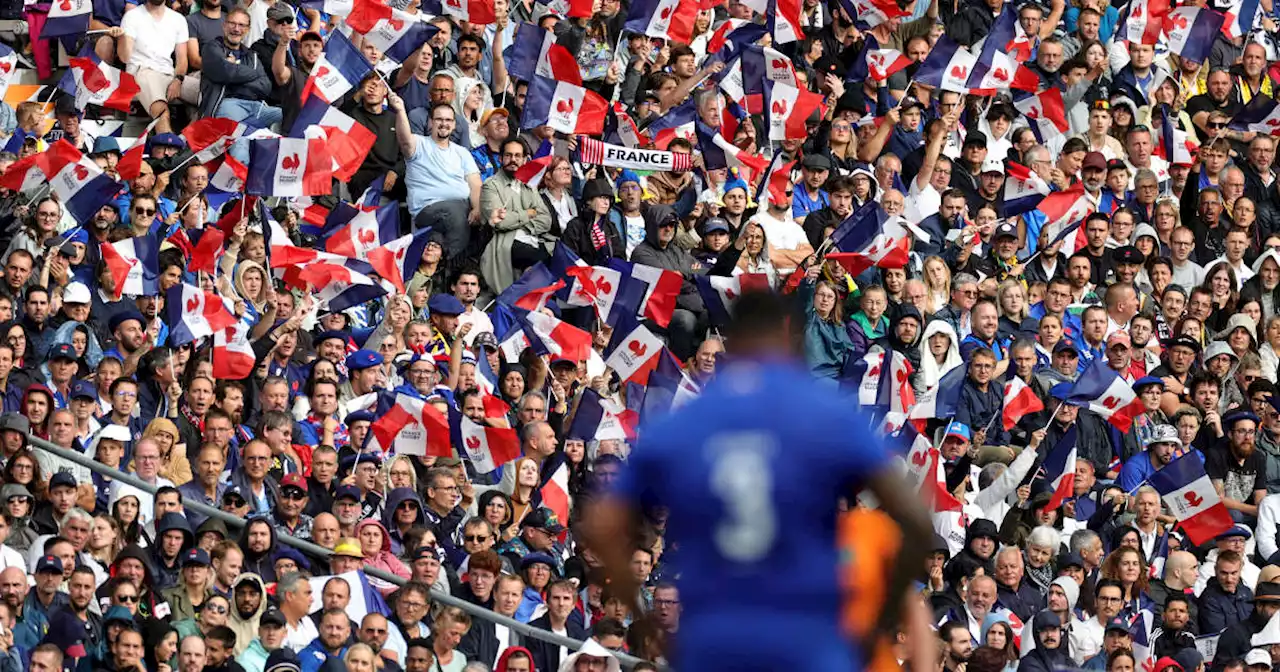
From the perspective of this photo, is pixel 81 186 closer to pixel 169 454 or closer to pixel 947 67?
pixel 169 454

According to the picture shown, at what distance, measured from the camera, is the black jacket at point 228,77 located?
1923cm

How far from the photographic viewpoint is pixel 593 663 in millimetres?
14750

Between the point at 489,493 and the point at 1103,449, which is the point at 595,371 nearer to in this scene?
the point at 489,493

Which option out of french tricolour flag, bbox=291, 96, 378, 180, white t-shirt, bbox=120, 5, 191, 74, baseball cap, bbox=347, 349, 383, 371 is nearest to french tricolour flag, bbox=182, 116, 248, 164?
french tricolour flag, bbox=291, 96, 378, 180

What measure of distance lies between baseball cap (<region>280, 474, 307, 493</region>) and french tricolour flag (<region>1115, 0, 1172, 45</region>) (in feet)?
35.8

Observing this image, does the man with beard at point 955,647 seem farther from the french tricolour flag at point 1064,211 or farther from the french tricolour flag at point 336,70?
the french tricolour flag at point 1064,211

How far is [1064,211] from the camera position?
21984mm

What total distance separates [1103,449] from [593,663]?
6.66 meters

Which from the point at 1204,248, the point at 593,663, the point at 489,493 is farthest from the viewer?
the point at 1204,248

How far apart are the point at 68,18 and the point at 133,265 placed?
3052 mm

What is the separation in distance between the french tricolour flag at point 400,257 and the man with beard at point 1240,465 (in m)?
5.88

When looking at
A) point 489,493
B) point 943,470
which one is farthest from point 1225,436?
point 489,493

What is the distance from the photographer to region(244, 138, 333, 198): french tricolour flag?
18.7 m

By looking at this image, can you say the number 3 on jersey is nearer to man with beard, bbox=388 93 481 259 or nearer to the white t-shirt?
man with beard, bbox=388 93 481 259
